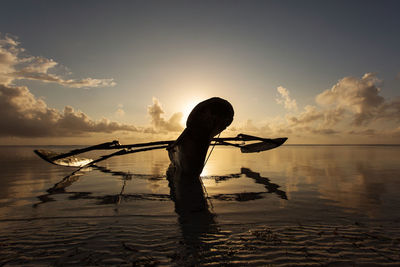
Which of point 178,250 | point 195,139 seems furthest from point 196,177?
point 178,250

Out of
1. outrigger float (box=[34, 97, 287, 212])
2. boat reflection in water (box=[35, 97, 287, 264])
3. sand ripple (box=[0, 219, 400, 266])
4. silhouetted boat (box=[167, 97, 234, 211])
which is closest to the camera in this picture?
sand ripple (box=[0, 219, 400, 266])

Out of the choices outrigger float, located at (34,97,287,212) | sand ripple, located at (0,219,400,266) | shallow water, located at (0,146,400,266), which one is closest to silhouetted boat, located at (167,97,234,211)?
outrigger float, located at (34,97,287,212)

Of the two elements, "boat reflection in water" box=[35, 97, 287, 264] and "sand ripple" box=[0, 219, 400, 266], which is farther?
"boat reflection in water" box=[35, 97, 287, 264]

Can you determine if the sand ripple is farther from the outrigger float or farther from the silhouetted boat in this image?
the silhouetted boat

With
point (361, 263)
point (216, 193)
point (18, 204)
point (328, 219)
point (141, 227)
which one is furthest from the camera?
point (216, 193)

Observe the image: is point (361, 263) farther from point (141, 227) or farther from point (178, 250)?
point (141, 227)

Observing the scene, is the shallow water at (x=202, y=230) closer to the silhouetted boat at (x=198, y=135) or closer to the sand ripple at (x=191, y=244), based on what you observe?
the sand ripple at (x=191, y=244)

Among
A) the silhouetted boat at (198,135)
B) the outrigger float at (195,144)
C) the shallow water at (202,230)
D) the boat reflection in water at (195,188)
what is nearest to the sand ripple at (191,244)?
the shallow water at (202,230)

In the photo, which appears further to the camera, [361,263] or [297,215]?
[297,215]

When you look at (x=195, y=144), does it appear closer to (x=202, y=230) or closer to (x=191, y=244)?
(x=202, y=230)

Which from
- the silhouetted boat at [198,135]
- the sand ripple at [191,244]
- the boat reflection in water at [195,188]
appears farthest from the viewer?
the silhouetted boat at [198,135]

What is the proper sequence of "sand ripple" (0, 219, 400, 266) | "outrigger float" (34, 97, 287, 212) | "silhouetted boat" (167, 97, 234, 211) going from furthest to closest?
"silhouetted boat" (167, 97, 234, 211) → "outrigger float" (34, 97, 287, 212) → "sand ripple" (0, 219, 400, 266)

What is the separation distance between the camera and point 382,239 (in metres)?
3.54

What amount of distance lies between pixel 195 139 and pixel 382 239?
6.33 m
